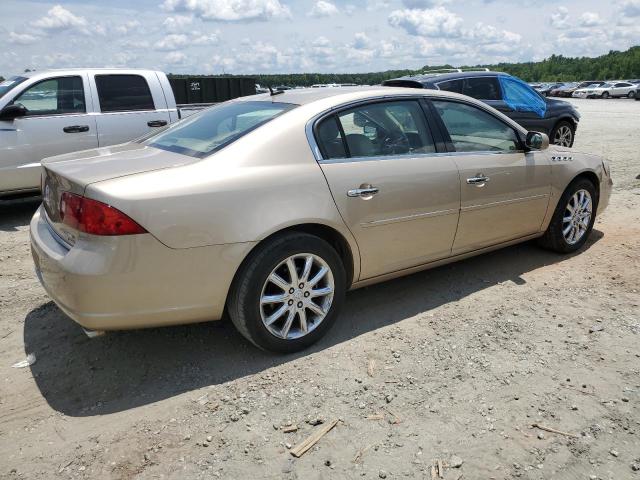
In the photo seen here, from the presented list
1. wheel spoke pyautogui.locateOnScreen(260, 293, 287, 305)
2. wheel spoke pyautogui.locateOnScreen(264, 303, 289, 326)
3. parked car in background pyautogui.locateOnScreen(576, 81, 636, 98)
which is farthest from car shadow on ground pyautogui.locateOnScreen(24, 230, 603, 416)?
parked car in background pyautogui.locateOnScreen(576, 81, 636, 98)

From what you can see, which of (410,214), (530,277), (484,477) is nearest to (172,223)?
(410,214)

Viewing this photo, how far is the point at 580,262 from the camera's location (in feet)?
16.4

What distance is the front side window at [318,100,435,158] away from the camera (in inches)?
141

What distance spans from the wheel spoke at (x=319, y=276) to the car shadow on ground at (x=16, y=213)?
4585mm

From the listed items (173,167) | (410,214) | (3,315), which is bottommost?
(3,315)

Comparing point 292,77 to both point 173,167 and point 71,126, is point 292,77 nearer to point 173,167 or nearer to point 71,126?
point 71,126

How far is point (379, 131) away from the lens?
150 inches

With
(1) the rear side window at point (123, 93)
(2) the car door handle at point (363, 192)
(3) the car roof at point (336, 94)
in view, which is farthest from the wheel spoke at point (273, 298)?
(1) the rear side window at point (123, 93)

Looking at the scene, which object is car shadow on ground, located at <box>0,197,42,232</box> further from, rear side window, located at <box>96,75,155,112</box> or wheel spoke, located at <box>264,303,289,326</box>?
wheel spoke, located at <box>264,303,289,326</box>

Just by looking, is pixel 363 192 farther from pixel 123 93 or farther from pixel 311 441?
pixel 123 93

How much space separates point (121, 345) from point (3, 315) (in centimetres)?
113

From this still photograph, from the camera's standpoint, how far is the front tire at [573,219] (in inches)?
197

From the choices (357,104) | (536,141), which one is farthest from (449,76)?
(357,104)

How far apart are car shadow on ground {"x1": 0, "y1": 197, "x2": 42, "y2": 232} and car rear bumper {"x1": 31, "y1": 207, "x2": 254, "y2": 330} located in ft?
13.3
